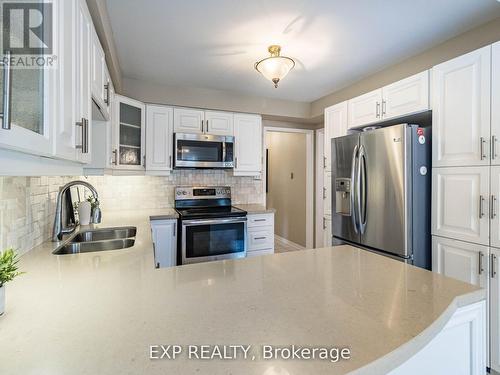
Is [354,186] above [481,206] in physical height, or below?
above

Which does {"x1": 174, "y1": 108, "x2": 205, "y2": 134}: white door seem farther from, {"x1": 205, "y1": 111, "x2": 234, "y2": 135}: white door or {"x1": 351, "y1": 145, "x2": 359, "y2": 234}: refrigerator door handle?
{"x1": 351, "y1": 145, "x2": 359, "y2": 234}: refrigerator door handle

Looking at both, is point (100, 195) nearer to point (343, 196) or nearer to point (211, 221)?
point (211, 221)

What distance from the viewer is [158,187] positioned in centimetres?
331

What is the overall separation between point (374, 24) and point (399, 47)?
0.53 m

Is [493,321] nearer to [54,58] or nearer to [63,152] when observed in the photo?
[63,152]

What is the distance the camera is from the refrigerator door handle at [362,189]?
2277mm

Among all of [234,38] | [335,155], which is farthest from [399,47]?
[234,38]

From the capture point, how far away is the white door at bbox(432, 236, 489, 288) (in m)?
1.67

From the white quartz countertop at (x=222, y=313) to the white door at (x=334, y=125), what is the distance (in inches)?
78.7

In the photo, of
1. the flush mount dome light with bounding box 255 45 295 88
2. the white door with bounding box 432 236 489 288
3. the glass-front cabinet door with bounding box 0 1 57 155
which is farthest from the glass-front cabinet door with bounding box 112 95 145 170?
the white door with bounding box 432 236 489 288

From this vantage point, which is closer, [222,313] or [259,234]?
[222,313]

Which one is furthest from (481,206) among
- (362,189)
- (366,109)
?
(366,109)

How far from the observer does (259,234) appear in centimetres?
321

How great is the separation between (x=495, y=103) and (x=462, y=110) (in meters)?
0.19
